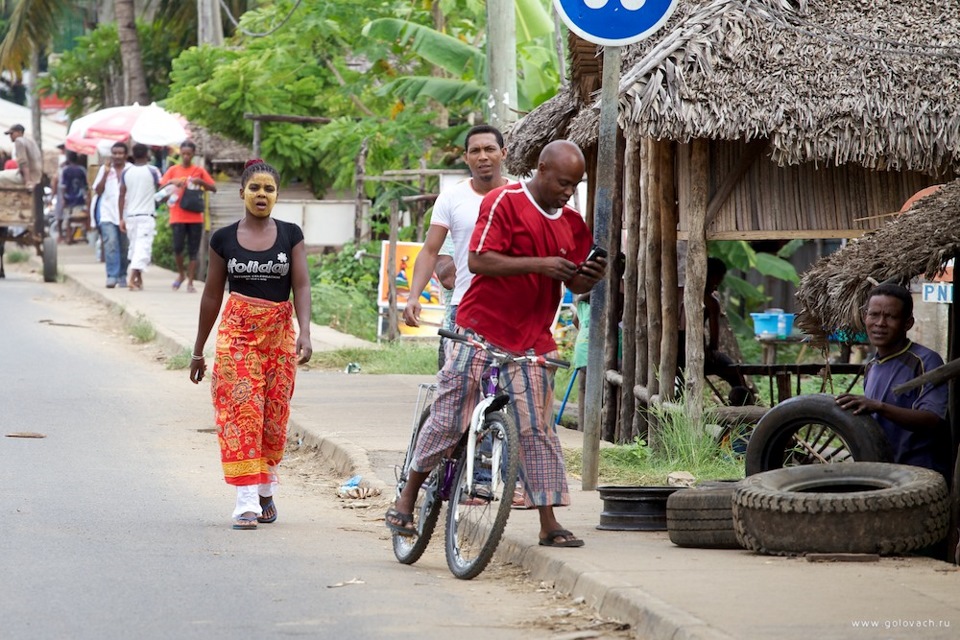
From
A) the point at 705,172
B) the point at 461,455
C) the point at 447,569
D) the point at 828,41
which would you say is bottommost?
the point at 447,569

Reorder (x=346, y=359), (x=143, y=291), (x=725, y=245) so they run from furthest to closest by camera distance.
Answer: (x=143, y=291) < (x=725, y=245) < (x=346, y=359)

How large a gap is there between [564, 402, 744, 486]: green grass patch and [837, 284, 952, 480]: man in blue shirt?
1.54 meters

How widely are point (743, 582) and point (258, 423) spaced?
274 centimetres

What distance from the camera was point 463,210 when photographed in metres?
7.96

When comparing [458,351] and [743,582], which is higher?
[458,351]

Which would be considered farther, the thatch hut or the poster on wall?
the poster on wall

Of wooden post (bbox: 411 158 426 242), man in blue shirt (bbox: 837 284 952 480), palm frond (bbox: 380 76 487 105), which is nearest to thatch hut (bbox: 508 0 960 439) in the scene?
man in blue shirt (bbox: 837 284 952 480)

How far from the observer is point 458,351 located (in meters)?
6.43

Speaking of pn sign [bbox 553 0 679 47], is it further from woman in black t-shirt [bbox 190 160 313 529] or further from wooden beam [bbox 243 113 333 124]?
wooden beam [bbox 243 113 333 124]

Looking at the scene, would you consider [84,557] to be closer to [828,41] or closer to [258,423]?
[258,423]

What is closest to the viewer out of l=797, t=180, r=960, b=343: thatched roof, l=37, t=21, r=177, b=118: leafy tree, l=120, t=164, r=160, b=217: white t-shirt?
l=797, t=180, r=960, b=343: thatched roof

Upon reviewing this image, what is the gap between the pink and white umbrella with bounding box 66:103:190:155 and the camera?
27.9m

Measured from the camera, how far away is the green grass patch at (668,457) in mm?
8898

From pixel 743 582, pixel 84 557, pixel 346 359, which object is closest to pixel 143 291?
pixel 346 359
